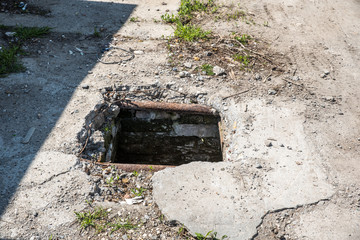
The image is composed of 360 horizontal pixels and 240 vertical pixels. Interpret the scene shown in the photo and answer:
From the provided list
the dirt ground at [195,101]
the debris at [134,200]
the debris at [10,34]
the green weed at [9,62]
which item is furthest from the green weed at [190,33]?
the debris at [134,200]

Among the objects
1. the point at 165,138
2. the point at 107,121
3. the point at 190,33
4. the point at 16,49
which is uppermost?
the point at 190,33

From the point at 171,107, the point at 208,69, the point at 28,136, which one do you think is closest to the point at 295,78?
the point at 208,69

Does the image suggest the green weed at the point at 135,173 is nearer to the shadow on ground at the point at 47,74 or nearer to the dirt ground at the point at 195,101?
the dirt ground at the point at 195,101

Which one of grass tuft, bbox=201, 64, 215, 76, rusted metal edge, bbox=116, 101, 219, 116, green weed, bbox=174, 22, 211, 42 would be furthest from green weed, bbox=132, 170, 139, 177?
green weed, bbox=174, 22, 211, 42

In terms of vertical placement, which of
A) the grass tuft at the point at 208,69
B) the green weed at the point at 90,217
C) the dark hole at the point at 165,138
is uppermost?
the grass tuft at the point at 208,69

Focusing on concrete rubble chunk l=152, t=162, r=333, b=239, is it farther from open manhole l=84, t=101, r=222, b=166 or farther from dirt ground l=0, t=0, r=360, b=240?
open manhole l=84, t=101, r=222, b=166

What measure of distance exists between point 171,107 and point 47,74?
1.51 meters

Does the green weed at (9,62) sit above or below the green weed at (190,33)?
below

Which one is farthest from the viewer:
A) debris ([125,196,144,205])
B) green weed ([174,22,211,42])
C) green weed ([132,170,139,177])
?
green weed ([174,22,211,42])

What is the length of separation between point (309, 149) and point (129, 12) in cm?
363

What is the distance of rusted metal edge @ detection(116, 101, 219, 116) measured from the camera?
11.5 feet

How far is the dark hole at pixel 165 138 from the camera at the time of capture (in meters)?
3.79

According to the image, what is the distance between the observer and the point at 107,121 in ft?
11.3

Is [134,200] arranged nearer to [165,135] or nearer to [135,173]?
[135,173]
